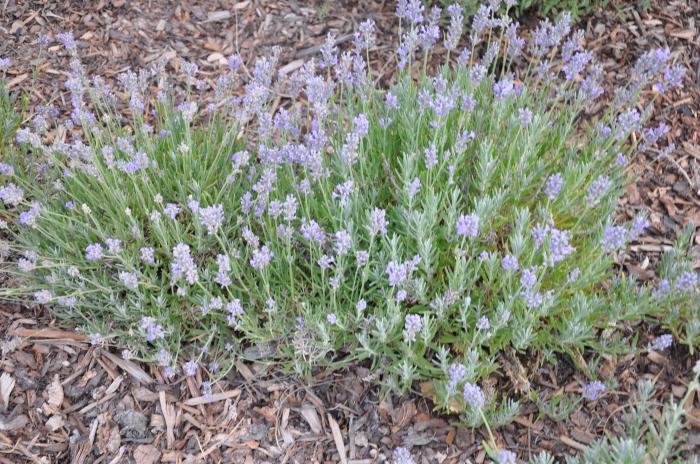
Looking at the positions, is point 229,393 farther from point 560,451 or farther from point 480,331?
point 560,451

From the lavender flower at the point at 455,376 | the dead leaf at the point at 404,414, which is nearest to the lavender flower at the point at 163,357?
the dead leaf at the point at 404,414

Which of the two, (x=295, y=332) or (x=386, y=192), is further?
(x=386, y=192)

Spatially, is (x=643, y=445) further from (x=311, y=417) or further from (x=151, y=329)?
(x=151, y=329)

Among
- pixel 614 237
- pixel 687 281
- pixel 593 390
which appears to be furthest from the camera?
pixel 593 390

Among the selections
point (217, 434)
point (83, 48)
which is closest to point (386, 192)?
point (217, 434)

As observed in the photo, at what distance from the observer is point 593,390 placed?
8.29 ft

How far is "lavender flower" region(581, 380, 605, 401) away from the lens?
2518mm

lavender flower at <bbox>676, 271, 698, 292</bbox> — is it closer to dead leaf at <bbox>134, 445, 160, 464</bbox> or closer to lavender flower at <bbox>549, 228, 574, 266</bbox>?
lavender flower at <bbox>549, 228, 574, 266</bbox>

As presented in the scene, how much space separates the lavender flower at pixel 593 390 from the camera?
252cm

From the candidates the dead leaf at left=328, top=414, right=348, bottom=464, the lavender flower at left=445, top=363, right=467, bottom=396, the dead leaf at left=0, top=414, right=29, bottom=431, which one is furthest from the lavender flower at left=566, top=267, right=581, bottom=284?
the dead leaf at left=0, top=414, right=29, bottom=431

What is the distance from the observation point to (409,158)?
2498mm

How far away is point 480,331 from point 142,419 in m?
1.37

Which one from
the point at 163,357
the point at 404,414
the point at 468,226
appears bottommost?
the point at 404,414

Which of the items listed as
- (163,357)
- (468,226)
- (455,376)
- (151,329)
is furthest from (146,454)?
(468,226)
